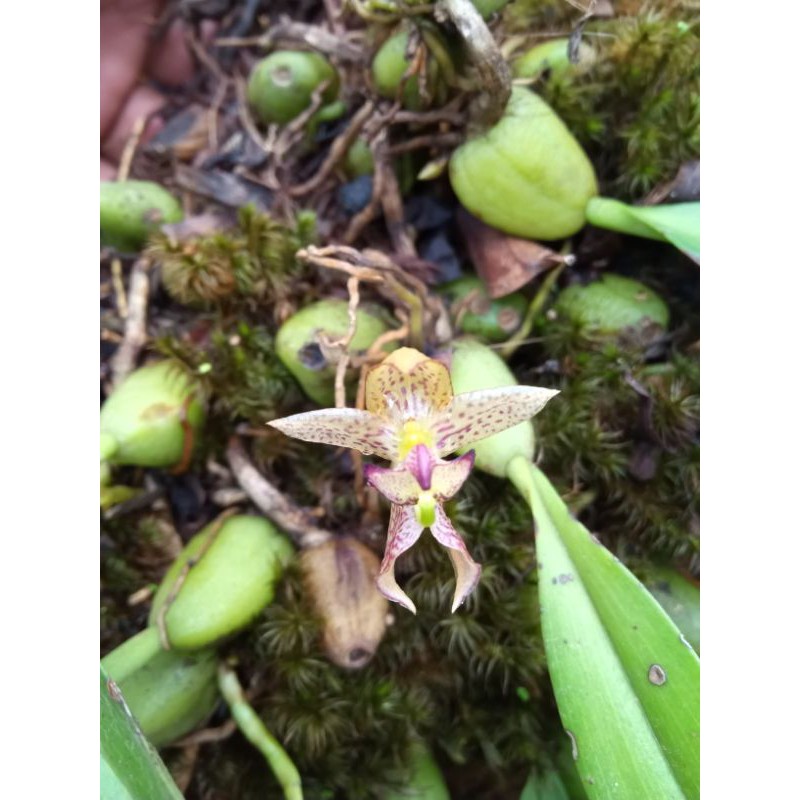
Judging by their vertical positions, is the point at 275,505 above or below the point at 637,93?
below

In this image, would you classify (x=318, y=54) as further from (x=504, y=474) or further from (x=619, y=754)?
(x=619, y=754)

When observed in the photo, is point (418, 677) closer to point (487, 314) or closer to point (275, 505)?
point (275, 505)

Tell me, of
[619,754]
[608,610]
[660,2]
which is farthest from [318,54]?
[619,754]

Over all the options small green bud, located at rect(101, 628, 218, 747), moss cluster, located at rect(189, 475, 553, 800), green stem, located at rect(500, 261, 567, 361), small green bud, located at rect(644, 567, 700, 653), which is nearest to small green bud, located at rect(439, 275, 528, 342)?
green stem, located at rect(500, 261, 567, 361)

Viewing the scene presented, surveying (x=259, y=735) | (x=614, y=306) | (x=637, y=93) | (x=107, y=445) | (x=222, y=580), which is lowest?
(x=259, y=735)

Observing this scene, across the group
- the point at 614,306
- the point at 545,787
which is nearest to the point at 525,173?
the point at 614,306

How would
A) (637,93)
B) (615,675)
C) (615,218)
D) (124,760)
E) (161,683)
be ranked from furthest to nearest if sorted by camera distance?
(637,93) < (615,218) < (161,683) < (615,675) < (124,760)

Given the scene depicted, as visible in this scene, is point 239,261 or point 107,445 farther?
point 239,261

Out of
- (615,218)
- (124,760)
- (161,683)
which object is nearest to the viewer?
(124,760)
